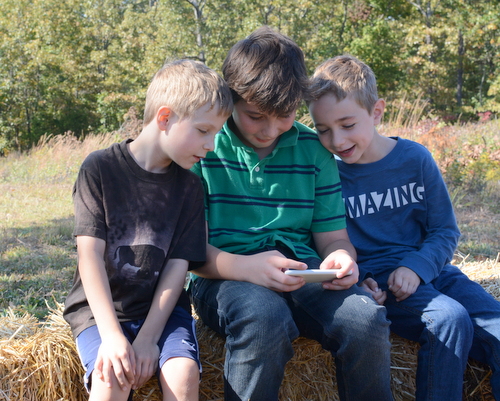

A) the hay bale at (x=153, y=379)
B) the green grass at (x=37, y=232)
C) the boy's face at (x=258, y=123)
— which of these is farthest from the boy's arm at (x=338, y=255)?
the green grass at (x=37, y=232)

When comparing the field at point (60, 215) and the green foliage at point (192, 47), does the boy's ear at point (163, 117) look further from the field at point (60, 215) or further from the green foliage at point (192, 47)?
the green foliage at point (192, 47)

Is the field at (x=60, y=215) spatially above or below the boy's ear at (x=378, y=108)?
below

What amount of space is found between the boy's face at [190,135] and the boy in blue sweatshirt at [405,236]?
0.70 meters

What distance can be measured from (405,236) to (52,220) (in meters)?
4.60

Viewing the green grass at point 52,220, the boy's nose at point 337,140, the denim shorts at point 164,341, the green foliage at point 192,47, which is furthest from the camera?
the green foliage at point 192,47

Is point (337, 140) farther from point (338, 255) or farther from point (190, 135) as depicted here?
point (190, 135)

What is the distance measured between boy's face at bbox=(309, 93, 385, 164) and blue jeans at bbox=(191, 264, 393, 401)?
77 centimetres

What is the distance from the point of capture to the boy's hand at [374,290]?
2309mm

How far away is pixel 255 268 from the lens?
6.79ft

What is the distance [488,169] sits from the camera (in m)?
7.25

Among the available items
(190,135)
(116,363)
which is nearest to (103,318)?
(116,363)

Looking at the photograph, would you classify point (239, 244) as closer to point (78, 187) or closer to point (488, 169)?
point (78, 187)

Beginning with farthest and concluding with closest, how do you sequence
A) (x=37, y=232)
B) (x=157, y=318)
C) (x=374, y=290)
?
(x=37, y=232), (x=374, y=290), (x=157, y=318)

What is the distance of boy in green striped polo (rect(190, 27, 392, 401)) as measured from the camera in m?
1.89
